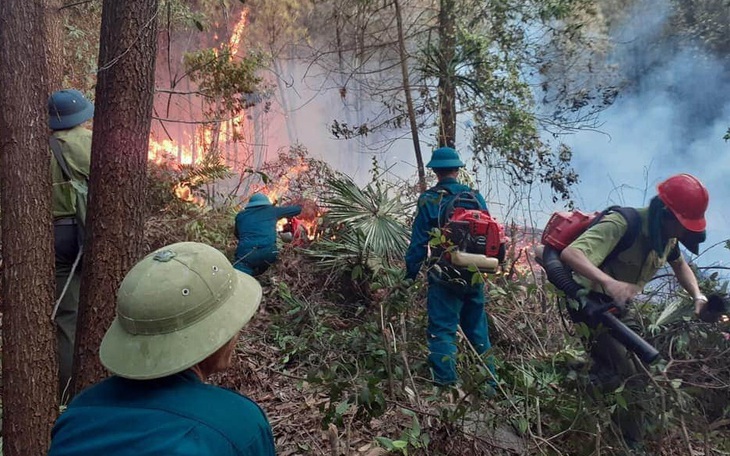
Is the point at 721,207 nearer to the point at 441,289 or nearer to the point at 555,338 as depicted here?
the point at 555,338

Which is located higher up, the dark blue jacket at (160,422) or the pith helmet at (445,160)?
the pith helmet at (445,160)

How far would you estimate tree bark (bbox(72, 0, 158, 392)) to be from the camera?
8.14 ft

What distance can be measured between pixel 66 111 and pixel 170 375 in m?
2.87

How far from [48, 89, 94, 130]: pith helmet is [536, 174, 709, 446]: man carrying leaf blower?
3.26 meters

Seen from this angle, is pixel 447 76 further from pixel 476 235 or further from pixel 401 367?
pixel 401 367

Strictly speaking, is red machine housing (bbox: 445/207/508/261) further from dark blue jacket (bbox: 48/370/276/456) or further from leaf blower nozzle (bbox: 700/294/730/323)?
dark blue jacket (bbox: 48/370/276/456)

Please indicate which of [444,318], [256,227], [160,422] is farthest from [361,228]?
[160,422]

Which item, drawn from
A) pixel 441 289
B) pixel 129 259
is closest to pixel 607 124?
pixel 441 289

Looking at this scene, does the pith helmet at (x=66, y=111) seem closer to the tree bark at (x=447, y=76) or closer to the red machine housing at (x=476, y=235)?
the red machine housing at (x=476, y=235)

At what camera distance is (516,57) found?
25.2ft

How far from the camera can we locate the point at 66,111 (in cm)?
335

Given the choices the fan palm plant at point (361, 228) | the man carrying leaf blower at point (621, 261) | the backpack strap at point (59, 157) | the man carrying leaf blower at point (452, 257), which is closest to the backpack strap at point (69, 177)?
the backpack strap at point (59, 157)

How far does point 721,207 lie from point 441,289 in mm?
7246

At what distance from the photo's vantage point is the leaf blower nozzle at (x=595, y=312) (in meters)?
2.72
